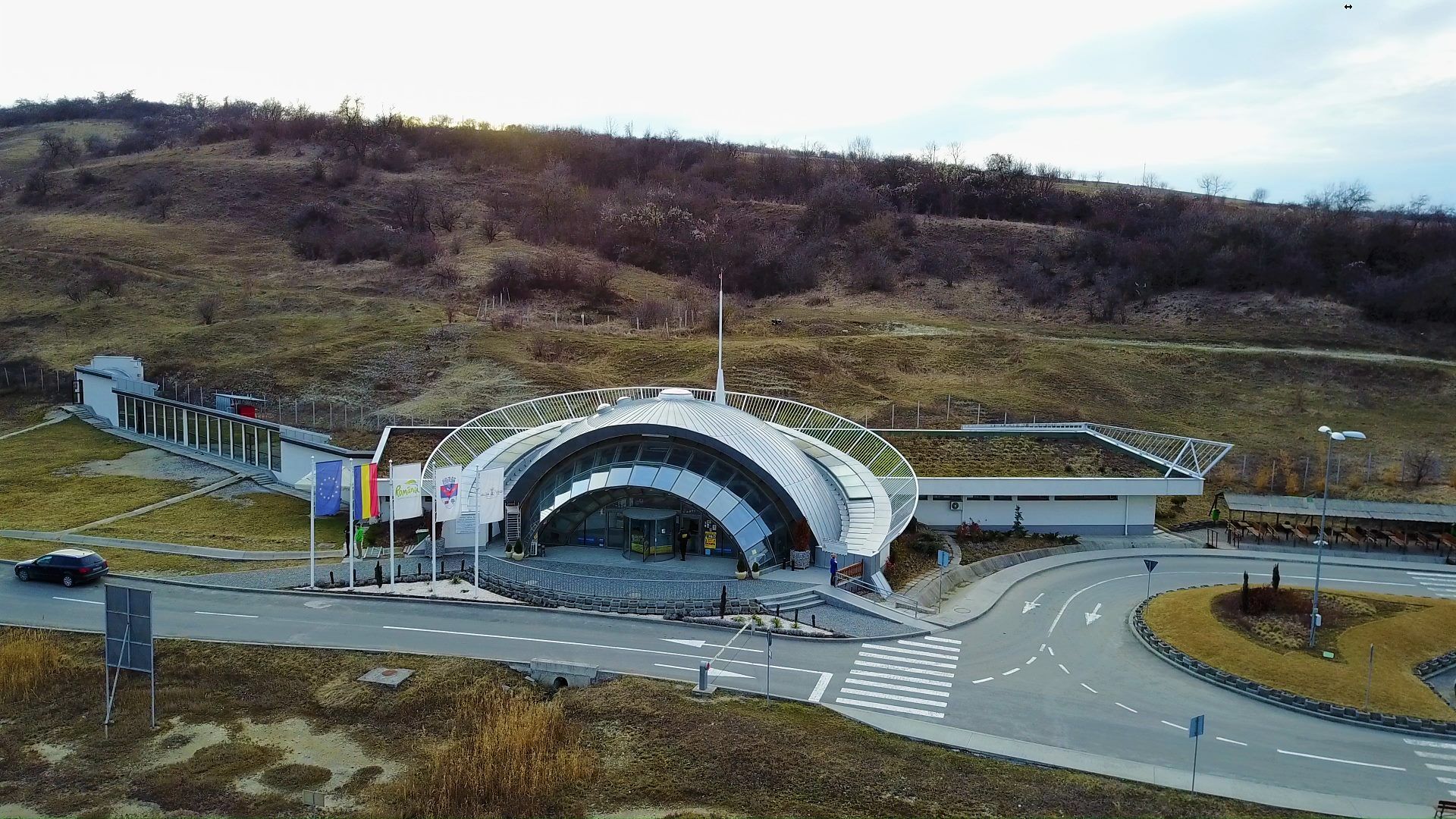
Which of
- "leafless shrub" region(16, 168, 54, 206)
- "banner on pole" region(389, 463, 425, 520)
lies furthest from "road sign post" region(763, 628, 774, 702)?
"leafless shrub" region(16, 168, 54, 206)

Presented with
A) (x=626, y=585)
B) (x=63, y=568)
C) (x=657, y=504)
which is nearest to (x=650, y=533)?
(x=657, y=504)

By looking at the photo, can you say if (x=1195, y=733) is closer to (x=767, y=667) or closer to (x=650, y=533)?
(x=767, y=667)

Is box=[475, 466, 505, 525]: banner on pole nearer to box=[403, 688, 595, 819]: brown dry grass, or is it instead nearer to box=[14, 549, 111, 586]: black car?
box=[403, 688, 595, 819]: brown dry grass

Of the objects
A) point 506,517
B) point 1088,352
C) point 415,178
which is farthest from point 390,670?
point 415,178

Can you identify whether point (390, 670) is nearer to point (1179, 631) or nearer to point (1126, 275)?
point (1179, 631)

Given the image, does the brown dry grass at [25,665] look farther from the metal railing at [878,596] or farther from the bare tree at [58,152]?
the bare tree at [58,152]

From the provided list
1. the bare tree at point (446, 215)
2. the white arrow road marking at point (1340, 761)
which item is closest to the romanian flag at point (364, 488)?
the white arrow road marking at point (1340, 761)
